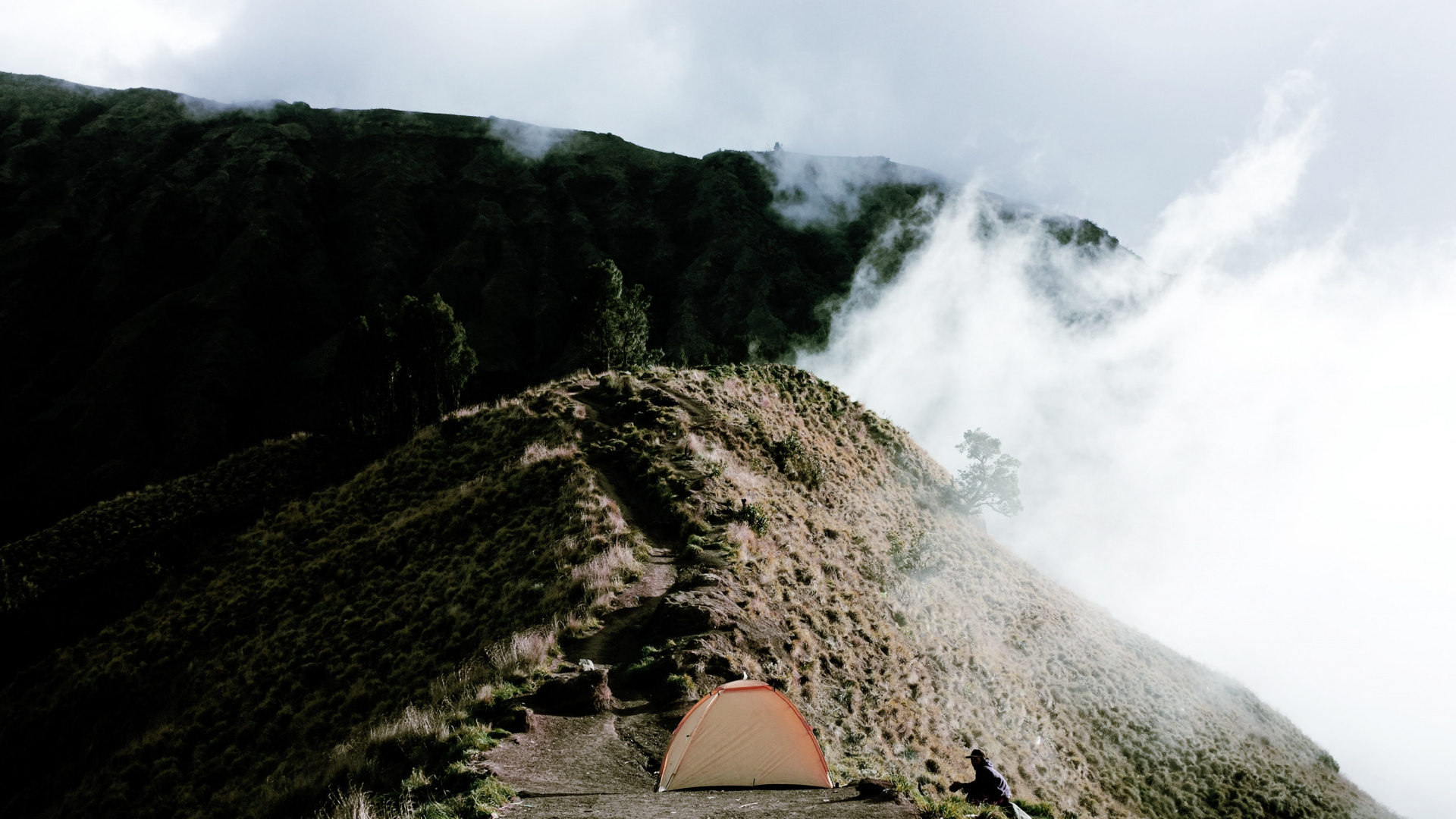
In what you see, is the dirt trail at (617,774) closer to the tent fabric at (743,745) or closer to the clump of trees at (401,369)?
the tent fabric at (743,745)

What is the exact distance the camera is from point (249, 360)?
99125 millimetres

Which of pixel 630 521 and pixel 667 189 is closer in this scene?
pixel 630 521

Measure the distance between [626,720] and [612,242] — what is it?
136m

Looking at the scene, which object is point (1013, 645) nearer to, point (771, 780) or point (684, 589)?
point (684, 589)

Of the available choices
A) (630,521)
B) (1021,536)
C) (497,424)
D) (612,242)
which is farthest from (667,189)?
(630,521)

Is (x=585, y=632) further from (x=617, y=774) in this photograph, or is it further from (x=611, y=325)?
(x=611, y=325)

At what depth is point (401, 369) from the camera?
4078 centimetres

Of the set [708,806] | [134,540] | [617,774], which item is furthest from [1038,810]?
[134,540]

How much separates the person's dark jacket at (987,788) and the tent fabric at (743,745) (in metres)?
2.61

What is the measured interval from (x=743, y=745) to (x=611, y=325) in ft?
146

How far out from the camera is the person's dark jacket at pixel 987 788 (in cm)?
1114

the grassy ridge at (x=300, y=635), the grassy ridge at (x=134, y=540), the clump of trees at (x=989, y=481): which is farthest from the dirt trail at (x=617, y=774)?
the clump of trees at (x=989, y=481)

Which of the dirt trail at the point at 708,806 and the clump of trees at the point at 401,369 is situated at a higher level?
the clump of trees at the point at 401,369


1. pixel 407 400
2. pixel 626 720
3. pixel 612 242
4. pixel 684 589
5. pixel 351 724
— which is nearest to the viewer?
pixel 626 720
